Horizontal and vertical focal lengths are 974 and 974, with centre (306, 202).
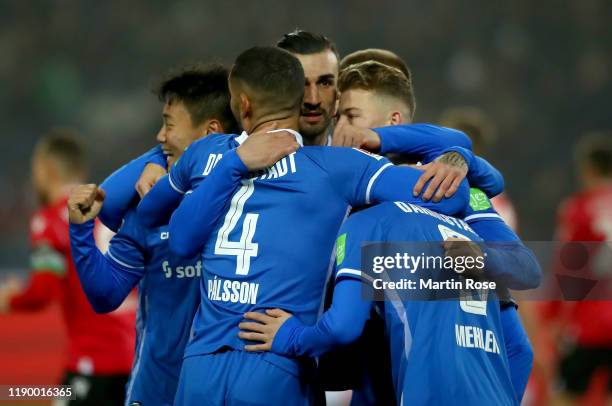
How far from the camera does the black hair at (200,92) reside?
368cm

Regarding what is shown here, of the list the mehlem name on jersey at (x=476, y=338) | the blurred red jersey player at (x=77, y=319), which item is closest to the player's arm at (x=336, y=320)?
the mehlem name on jersey at (x=476, y=338)

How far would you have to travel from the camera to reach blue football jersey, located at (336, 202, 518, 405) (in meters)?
2.85

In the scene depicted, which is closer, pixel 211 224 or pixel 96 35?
pixel 211 224

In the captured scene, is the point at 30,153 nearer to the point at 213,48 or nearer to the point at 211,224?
the point at 213,48

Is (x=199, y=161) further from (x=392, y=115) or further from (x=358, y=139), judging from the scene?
(x=392, y=115)

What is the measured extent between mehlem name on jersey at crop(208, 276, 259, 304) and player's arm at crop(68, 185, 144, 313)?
0.74 metres

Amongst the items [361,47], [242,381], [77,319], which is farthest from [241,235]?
[361,47]

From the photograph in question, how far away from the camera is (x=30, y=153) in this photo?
13.3m

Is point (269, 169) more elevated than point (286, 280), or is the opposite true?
point (269, 169)

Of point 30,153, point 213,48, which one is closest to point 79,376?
point 30,153

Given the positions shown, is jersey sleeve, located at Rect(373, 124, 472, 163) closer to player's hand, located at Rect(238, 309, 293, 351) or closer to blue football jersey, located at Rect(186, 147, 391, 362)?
blue football jersey, located at Rect(186, 147, 391, 362)

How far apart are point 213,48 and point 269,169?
1183cm

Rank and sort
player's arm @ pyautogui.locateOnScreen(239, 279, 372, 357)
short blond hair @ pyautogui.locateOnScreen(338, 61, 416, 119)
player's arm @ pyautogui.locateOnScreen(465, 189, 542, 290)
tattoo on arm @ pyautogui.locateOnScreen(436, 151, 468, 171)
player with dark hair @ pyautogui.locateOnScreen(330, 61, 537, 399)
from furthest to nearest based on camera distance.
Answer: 1. short blond hair @ pyautogui.locateOnScreen(338, 61, 416, 119)
2. player with dark hair @ pyautogui.locateOnScreen(330, 61, 537, 399)
3. tattoo on arm @ pyautogui.locateOnScreen(436, 151, 468, 171)
4. player's arm @ pyautogui.locateOnScreen(465, 189, 542, 290)
5. player's arm @ pyautogui.locateOnScreen(239, 279, 372, 357)

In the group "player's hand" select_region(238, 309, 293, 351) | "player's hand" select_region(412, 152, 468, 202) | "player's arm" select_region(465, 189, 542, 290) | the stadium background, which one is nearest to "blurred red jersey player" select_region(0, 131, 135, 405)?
"player's hand" select_region(238, 309, 293, 351)
